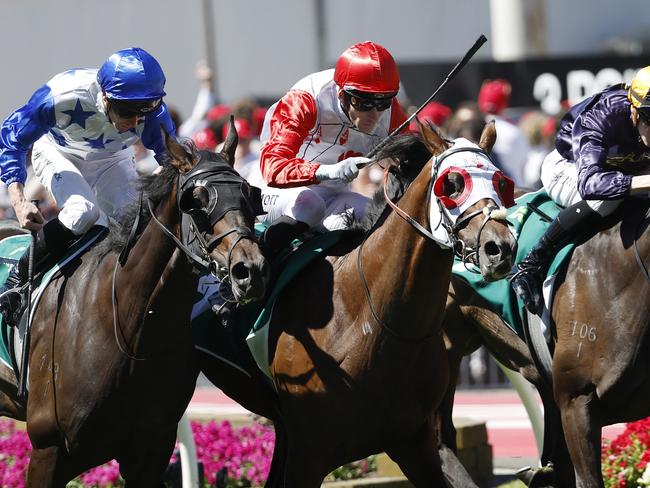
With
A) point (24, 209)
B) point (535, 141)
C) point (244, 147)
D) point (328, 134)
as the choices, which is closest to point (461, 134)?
point (244, 147)

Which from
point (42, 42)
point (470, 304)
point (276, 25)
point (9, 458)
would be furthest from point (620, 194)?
point (276, 25)

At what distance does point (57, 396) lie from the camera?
5855mm

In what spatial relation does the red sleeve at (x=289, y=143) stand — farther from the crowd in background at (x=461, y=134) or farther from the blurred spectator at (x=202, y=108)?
the blurred spectator at (x=202, y=108)

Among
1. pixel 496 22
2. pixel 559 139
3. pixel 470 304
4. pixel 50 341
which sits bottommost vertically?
pixel 496 22

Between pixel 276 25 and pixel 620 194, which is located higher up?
pixel 620 194

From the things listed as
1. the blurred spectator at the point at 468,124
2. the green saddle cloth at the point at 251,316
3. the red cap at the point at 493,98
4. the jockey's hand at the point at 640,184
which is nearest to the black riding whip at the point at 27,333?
the green saddle cloth at the point at 251,316

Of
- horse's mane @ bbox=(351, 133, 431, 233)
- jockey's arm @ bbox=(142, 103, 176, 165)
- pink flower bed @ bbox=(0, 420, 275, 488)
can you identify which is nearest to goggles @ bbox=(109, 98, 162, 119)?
jockey's arm @ bbox=(142, 103, 176, 165)

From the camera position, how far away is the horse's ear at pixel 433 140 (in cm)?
564

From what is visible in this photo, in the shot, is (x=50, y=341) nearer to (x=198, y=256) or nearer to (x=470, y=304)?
(x=198, y=256)

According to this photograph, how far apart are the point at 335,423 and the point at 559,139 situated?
216 centimetres

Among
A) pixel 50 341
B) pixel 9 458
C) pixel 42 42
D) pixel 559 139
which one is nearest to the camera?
pixel 50 341

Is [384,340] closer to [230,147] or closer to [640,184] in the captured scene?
[230,147]

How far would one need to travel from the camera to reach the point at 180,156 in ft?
18.8

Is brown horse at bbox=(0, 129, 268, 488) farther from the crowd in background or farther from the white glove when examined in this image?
the crowd in background
